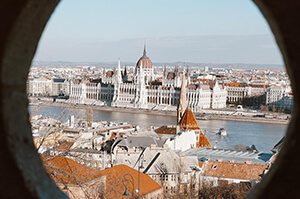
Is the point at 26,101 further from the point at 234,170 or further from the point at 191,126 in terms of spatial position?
the point at 191,126

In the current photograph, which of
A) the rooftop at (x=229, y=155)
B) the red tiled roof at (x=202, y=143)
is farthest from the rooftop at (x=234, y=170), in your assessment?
the red tiled roof at (x=202, y=143)

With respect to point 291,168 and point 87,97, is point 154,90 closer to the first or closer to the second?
point 87,97

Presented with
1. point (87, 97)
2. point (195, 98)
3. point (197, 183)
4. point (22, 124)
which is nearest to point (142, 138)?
point (197, 183)

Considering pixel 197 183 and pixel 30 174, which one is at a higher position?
pixel 30 174

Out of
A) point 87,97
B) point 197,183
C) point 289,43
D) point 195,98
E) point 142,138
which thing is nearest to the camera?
point 289,43

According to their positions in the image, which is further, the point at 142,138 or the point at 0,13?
the point at 142,138

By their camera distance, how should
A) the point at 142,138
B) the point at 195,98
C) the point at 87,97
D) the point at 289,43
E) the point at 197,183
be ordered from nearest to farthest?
the point at 289,43 < the point at 197,183 < the point at 142,138 < the point at 195,98 < the point at 87,97

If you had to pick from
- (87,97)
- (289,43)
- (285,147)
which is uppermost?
(289,43)

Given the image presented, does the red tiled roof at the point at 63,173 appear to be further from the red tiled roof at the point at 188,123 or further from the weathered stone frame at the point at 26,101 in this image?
the red tiled roof at the point at 188,123

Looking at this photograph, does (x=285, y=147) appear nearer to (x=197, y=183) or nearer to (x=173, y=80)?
(x=197, y=183)
